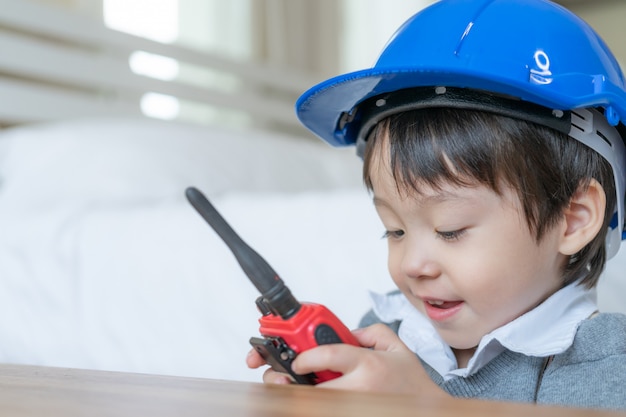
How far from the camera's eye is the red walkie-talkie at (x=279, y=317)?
0.56m

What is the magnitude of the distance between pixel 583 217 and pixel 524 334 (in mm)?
128

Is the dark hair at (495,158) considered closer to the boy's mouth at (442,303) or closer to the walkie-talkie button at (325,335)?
the boy's mouth at (442,303)

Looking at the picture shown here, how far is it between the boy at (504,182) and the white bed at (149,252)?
304 millimetres

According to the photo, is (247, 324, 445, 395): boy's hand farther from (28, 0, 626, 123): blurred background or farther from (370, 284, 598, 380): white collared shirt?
(28, 0, 626, 123): blurred background

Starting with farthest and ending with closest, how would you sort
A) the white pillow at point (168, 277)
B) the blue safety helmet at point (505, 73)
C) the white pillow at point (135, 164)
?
the white pillow at point (135, 164) → the white pillow at point (168, 277) → the blue safety helmet at point (505, 73)

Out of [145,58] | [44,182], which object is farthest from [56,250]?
[145,58]

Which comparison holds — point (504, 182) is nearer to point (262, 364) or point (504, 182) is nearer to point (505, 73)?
point (505, 73)

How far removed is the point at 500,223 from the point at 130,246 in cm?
72

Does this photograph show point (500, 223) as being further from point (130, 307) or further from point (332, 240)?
point (130, 307)

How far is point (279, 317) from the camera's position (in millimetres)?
567

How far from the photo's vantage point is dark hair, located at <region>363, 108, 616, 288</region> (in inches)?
29.9

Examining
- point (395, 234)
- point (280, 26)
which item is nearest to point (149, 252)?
point (395, 234)

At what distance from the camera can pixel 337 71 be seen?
129 inches

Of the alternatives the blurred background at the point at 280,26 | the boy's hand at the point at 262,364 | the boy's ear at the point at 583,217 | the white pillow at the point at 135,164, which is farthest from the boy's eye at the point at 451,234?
the blurred background at the point at 280,26
